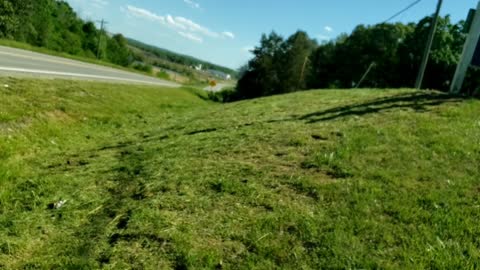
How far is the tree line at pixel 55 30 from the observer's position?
131 feet

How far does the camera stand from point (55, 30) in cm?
5191

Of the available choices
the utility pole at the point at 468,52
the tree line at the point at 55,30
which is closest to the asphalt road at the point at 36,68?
the utility pole at the point at 468,52

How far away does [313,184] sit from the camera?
13.9ft

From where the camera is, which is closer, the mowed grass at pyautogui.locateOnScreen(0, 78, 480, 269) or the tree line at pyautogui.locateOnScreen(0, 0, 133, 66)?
the mowed grass at pyautogui.locateOnScreen(0, 78, 480, 269)

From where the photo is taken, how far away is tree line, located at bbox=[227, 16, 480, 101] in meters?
37.0

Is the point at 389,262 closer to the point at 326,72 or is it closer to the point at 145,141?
the point at 145,141

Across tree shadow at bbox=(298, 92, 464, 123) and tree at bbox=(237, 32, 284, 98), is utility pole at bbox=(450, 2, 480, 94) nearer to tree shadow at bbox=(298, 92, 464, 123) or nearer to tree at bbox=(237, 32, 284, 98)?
tree shadow at bbox=(298, 92, 464, 123)

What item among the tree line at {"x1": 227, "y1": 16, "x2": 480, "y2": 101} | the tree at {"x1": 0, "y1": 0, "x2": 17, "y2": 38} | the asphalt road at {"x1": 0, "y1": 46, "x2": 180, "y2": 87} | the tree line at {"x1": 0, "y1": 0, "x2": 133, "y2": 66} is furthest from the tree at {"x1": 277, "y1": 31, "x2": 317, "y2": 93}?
the tree at {"x1": 0, "y1": 0, "x2": 17, "y2": 38}

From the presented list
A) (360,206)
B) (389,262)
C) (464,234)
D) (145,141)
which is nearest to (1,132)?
A: (145,141)

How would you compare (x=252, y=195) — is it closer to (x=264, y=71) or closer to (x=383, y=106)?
(x=383, y=106)

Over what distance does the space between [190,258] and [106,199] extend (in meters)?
1.60

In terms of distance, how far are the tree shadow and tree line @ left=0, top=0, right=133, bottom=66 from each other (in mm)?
37239

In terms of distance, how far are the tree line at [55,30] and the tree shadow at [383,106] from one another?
37239 millimetres

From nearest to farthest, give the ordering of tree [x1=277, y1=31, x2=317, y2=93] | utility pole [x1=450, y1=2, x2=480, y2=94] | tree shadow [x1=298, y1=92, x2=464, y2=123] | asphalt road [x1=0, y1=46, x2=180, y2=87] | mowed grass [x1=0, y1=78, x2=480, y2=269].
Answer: mowed grass [x1=0, y1=78, x2=480, y2=269] < tree shadow [x1=298, y1=92, x2=464, y2=123] < utility pole [x1=450, y1=2, x2=480, y2=94] < asphalt road [x1=0, y1=46, x2=180, y2=87] < tree [x1=277, y1=31, x2=317, y2=93]
